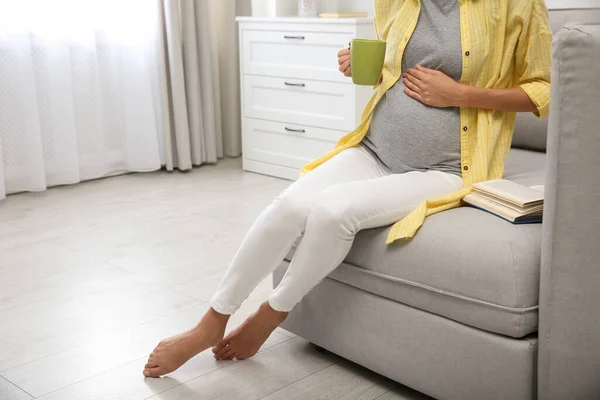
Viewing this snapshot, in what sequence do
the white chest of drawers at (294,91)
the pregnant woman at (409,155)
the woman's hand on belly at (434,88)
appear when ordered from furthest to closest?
the white chest of drawers at (294,91)
the woman's hand on belly at (434,88)
the pregnant woman at (409,155)

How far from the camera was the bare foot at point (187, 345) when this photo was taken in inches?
71.7

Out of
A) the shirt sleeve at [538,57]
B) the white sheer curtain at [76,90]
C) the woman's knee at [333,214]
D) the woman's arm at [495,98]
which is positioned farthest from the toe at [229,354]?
the white sheer curtain at [76,90]

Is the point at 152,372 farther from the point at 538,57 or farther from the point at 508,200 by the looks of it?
the point at 538,57

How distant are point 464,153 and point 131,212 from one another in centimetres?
182

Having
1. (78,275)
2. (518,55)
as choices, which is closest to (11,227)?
(78,275)

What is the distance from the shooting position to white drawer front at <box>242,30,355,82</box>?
355cm

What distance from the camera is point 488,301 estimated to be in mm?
1519

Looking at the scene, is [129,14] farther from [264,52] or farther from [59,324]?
[59,324]

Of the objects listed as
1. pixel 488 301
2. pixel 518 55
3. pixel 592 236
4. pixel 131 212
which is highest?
pixel 518 55

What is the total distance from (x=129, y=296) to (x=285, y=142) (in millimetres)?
1682

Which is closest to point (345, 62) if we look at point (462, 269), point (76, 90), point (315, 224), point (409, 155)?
point (409, 155)

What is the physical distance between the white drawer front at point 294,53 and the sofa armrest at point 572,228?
6.79ft

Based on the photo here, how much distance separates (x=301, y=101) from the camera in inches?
148

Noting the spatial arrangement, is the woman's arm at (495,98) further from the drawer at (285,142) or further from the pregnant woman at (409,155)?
the drawer at (285,142)
